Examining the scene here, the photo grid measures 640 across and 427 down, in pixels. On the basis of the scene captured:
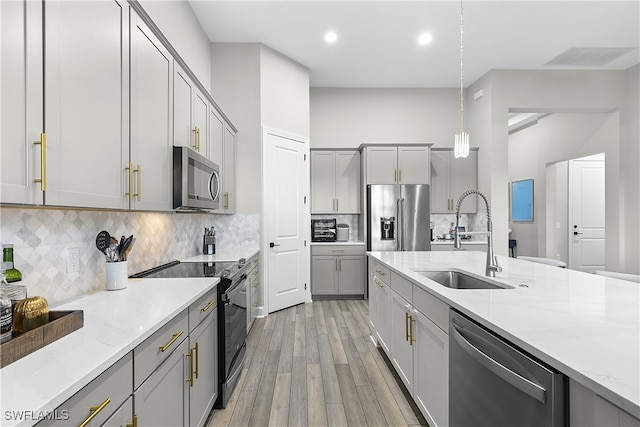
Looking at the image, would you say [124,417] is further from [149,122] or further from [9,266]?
[149,122]

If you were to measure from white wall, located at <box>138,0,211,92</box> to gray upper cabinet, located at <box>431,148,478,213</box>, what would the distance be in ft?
12.3

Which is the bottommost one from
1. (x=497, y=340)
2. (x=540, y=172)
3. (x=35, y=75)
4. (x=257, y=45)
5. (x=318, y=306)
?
(x=318, y=306)

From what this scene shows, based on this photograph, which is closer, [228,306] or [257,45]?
[228,306]

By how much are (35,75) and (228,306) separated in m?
1.61

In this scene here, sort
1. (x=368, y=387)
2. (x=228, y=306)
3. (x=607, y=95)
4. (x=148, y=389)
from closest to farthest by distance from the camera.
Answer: (x=148, y=389), (x=228, y=306), (x=368, y=387), (x=607, y=95)

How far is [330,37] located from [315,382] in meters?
3.89

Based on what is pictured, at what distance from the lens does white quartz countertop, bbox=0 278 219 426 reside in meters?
0.75

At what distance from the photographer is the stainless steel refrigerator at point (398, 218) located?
514 centimetres

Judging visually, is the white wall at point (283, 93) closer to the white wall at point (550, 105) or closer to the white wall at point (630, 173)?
the white wall at point (550, 105)

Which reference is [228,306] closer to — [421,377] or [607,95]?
[421,377]

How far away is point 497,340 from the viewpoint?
1.17 meters

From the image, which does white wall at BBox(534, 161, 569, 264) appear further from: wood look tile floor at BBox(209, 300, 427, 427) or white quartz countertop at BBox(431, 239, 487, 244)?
wood look tile floor at BBox(209, 300, 427, 427)

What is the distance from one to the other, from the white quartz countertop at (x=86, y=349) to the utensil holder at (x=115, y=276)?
42 mm

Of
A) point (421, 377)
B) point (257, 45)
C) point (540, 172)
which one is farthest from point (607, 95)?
point (421, 377)
